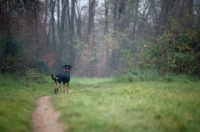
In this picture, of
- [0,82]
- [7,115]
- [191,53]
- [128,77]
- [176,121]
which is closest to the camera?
[176,121]

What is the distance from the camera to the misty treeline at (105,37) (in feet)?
54.3

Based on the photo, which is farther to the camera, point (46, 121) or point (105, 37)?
point (105, 37)

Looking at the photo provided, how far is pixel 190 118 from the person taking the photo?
218 inches

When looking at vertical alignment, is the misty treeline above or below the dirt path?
above

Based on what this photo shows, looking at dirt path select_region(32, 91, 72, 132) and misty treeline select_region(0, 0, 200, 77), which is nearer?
dirt path select_region(32, 91, 72, 132)

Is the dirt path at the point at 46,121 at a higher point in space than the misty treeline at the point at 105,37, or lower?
lower

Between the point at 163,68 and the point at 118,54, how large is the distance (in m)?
16.8

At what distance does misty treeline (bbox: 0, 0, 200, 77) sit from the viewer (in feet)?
54.3

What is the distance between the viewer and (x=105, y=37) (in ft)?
102

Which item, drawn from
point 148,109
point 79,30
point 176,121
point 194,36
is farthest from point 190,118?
point 79,30

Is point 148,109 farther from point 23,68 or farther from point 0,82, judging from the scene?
point 23,68

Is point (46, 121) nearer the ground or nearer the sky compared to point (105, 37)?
nearer the ground

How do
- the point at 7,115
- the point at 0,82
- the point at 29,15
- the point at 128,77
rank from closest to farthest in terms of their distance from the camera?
1. the point at 7,115
2. the point at 0,82
3. the point at 29,15
4. the point at 128,77

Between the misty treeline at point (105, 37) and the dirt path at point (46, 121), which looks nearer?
the dirt path at point (46, 121)
